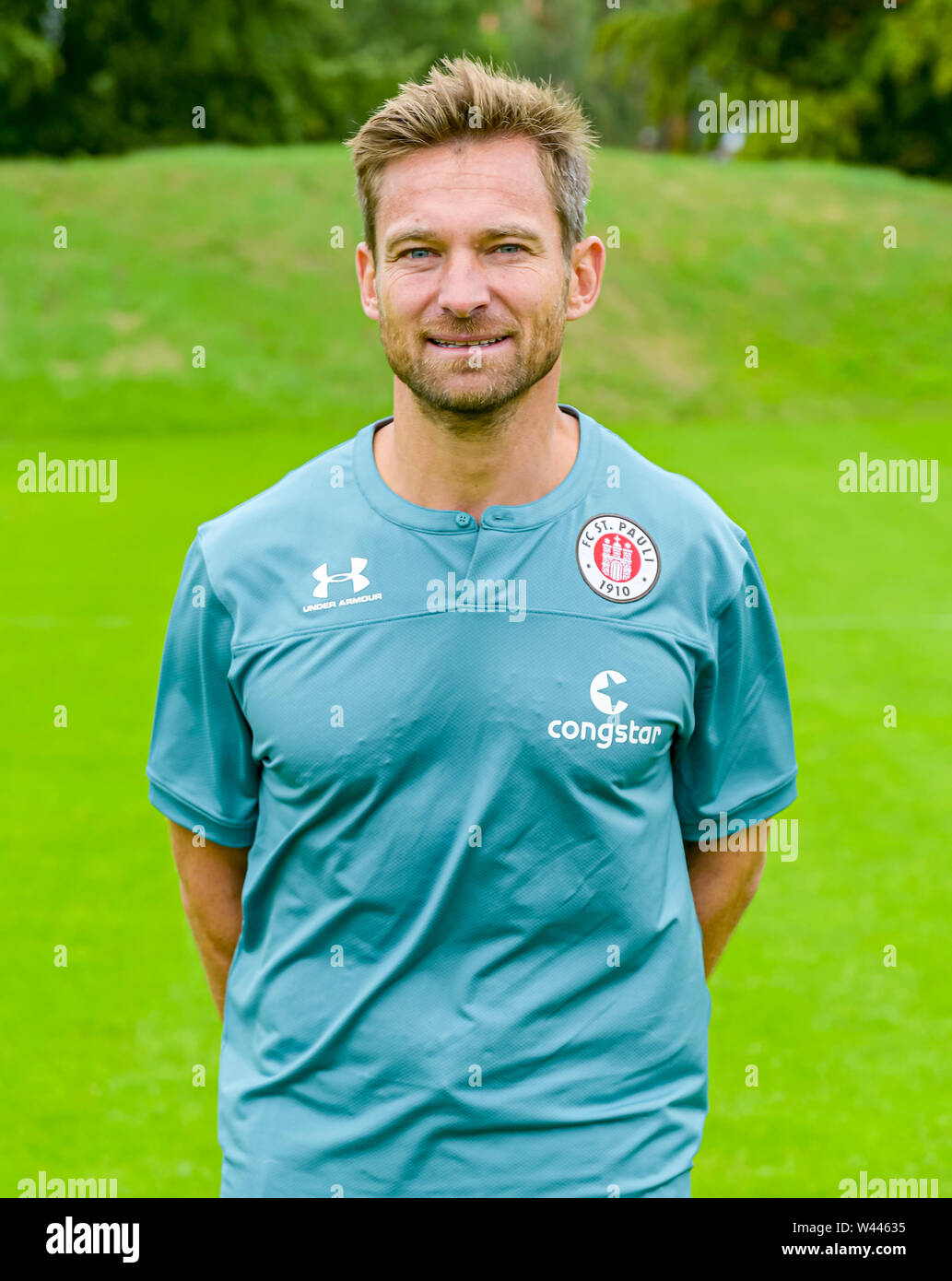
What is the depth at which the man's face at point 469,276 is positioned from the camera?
246 centimetres

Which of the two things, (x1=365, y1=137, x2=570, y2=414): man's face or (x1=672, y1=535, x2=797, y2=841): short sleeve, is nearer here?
(x1=365, y1=137, x2=570, y2=414): man's face

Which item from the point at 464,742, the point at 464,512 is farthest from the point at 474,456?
the point at 464,742

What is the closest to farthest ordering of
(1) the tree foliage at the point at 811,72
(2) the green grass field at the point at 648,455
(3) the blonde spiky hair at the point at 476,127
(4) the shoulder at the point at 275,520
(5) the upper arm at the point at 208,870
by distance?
(3) the blonde spiky hair at the point at 476,127, (4) the shoulder at the point at 275,520, (5) the upper arm at the point at 208,870, (2) the green grass field at the point at 648,455, (1) the tree foliage at the point at 811,72

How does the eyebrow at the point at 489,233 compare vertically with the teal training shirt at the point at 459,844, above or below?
above

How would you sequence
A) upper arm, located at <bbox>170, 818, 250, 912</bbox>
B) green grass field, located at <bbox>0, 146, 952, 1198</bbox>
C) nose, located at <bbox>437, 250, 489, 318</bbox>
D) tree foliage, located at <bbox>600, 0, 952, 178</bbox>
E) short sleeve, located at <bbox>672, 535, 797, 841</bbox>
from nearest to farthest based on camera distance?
nose, located at <bbox>437, 250, 489, 318</bbox>
short sleeve, located at <bbox>672, 535, 797, 841</bbox>
upper arm, located at <bbox>170, 818, 250, 912</bbox>
green grass field, located at <bbox>0, 146, 952, 1198</bbox>
tree foliage, located at <bbox>600, 0, 952, 178</bbox>

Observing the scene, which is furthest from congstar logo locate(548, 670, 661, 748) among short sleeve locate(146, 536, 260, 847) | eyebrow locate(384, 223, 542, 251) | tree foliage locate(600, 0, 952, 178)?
tree foliage locate(600, 0, 952, 178)

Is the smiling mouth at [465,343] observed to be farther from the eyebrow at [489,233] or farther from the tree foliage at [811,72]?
the tree foliage at [811,72]

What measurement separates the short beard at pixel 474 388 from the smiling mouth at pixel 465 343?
1 cm

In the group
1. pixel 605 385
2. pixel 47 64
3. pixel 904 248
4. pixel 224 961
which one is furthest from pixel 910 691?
pixel 47 64

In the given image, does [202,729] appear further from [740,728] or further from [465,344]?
[740,728]

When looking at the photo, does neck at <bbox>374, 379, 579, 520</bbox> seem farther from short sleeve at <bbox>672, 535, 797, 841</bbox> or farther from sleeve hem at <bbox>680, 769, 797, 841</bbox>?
sleeve hem at <bbox>680, 769, 797, 841</bbox>

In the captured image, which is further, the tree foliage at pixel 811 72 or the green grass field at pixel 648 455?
the tree foliage at pixel 811 72

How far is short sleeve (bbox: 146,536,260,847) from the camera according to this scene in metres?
2.69

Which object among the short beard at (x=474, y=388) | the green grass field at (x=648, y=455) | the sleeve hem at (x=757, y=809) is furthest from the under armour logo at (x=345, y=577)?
the green grass field at (x=648, y=455)
